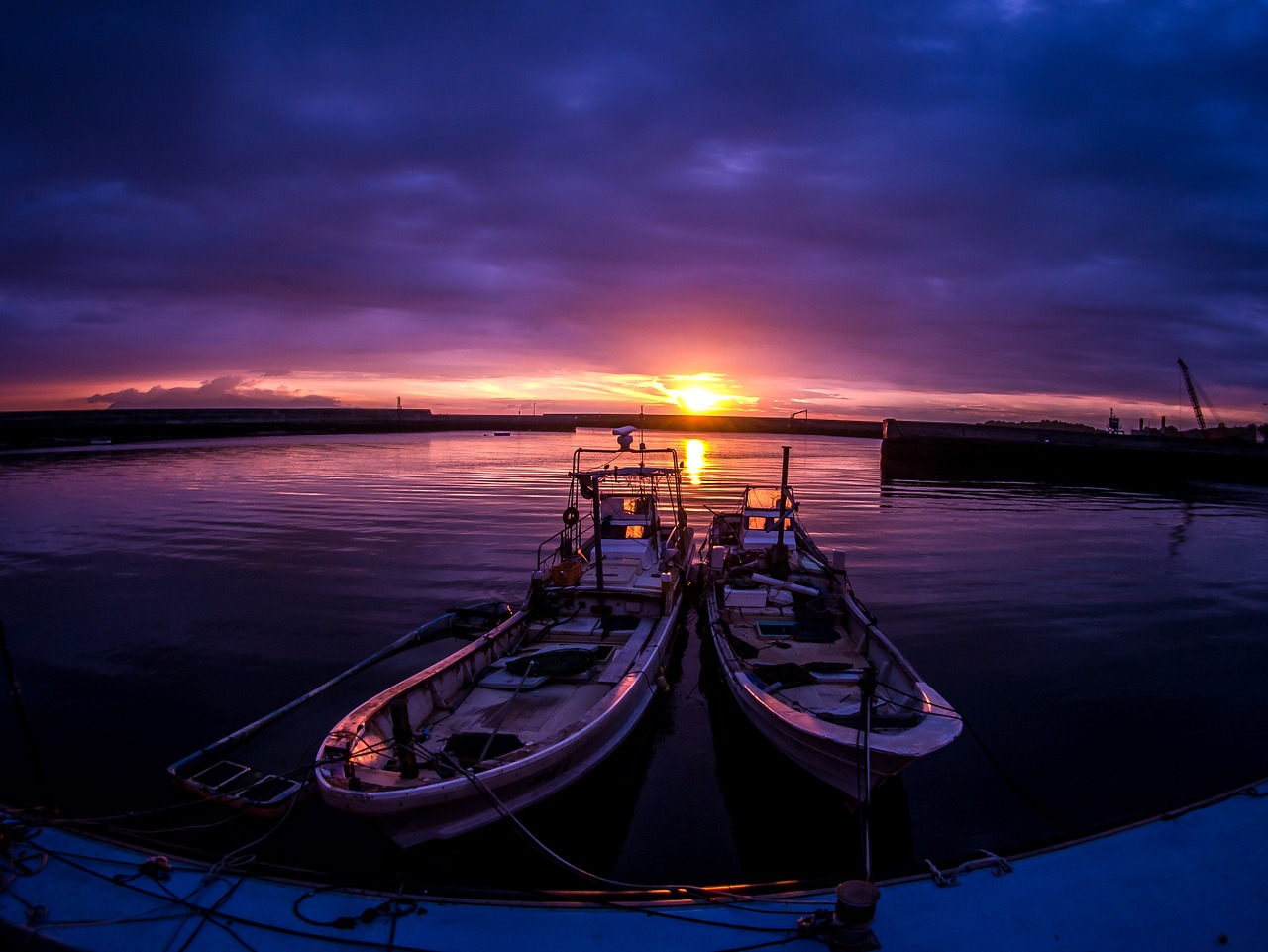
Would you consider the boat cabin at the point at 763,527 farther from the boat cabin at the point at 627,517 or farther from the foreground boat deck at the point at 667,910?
the foreground boat deck at the point at 667,910

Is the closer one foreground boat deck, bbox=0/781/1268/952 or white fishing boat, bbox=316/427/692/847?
foreground boat deck, bbox=0/781/1268/952

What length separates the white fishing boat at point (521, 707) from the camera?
6.80m

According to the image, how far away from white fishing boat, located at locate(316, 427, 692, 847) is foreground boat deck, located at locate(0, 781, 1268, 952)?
4.90 feet

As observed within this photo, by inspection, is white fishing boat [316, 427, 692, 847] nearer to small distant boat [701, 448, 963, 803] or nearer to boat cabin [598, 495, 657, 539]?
boat cabin [598, 495, 657, 539]

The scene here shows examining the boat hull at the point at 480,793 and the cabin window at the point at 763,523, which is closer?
the boat hull at the point at 480,793

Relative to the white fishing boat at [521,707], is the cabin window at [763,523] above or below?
above

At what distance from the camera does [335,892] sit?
5141mm

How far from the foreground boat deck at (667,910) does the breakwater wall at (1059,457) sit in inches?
2434

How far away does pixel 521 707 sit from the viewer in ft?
31.7

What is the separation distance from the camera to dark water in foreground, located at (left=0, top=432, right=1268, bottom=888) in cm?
852

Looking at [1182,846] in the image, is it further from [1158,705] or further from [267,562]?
[267,562]

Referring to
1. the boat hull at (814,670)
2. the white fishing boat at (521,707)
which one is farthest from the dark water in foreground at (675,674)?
the boat hull at (814,670)

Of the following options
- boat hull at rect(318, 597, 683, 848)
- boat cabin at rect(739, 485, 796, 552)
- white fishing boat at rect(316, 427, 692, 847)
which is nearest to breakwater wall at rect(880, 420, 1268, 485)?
boat cabin at rect(739, 485, 796, 552)

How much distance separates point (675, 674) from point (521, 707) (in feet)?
18.0
